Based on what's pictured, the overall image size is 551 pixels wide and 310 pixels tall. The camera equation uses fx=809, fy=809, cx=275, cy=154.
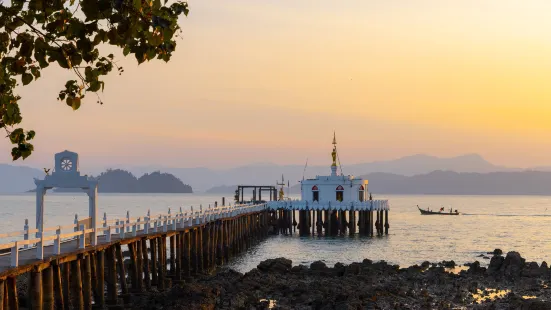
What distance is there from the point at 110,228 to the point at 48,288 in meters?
6.34

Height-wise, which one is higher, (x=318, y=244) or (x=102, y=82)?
(x=102, y=82)

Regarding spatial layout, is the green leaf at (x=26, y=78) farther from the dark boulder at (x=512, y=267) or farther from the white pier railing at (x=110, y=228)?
the dark boulder at (x=512, y=267)

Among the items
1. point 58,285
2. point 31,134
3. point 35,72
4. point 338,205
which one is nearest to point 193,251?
point 58,285

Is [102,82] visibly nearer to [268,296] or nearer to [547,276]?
[268,296]

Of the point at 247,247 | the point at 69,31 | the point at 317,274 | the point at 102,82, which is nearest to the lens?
the point at 69,31

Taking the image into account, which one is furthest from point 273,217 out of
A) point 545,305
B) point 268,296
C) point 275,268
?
point 545,305

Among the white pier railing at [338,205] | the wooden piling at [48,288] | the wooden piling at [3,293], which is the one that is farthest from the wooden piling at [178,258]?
the white pier railing at [338,205]

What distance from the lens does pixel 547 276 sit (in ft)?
131

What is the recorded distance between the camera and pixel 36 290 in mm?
21188

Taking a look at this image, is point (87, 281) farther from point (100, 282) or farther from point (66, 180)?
point (66, 180)

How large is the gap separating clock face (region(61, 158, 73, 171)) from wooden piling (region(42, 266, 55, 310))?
6453 millimetres

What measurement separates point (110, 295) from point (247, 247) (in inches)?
1387

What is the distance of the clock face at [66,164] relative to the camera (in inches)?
1112

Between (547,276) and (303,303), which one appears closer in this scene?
(303,303)
